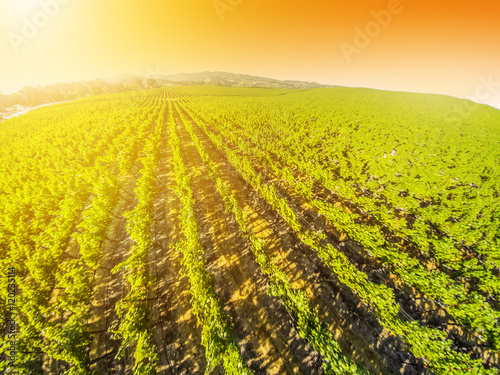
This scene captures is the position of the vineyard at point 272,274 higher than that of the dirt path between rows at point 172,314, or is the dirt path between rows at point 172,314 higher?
the vineyard at point 272,274

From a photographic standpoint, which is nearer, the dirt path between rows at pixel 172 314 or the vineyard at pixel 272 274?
the vineyard at pixel 272 274

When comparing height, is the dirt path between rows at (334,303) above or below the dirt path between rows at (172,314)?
above

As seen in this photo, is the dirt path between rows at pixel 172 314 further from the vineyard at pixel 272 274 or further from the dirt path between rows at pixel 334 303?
the dirt path between rows at pixel 334 303

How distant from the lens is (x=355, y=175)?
12.0 meters

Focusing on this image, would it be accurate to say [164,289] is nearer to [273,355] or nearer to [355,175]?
[273,355]

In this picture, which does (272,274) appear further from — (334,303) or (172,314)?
(172,314)

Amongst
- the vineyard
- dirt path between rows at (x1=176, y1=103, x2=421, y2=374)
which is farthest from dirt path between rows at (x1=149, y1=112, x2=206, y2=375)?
dirt path between rows at (x1=176, y1=103, x2=421, y2=374)

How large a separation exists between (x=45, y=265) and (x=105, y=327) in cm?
401

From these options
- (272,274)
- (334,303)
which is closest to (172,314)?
(272,274)

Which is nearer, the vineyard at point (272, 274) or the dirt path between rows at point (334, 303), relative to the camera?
the vineyard at point (272, 274)

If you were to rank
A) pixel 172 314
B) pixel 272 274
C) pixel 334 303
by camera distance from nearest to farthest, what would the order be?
pixel 172 314
pixel 334 303
pixel 272 274

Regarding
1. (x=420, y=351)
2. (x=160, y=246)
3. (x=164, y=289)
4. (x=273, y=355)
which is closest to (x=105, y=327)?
(x=164, y=289)

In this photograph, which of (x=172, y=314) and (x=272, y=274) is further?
(x=272, y=274)

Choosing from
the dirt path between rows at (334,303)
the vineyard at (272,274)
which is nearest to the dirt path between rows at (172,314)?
the vineyard at (272,274)
